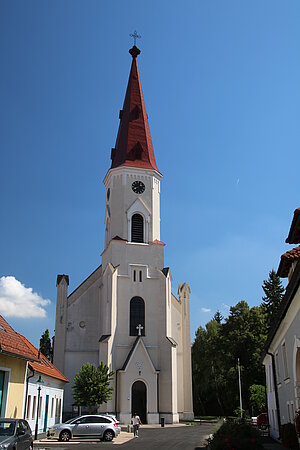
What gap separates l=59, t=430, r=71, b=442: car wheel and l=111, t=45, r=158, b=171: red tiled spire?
1088 inches

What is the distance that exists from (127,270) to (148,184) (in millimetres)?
9281

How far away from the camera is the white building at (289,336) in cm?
1355

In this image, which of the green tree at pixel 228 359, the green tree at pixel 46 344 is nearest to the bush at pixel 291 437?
the green tree at pixel 228 359

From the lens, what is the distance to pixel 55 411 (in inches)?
1329

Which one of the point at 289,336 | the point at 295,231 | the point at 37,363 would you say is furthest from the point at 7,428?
the point at 37,363

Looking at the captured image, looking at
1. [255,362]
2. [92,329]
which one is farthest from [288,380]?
[255,362]

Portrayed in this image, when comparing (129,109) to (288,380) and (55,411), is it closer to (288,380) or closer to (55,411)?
(55,411)

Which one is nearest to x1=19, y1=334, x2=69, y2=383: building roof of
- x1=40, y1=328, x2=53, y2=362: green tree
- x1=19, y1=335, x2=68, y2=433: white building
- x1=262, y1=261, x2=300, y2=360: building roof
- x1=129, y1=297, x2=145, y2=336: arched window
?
x1=19, y1=335, x2=68, y2=433: white building

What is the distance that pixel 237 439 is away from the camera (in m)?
13.7

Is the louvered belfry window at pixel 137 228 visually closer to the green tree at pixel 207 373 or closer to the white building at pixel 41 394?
the white building at pixel 41 394

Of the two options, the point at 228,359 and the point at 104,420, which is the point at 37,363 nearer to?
the point at 104,420

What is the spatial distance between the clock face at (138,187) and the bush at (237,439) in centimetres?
3300

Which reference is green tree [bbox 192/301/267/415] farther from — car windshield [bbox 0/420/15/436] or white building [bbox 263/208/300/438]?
car windshield [bbox 0/420/15/436]

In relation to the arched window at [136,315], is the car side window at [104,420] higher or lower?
lower
